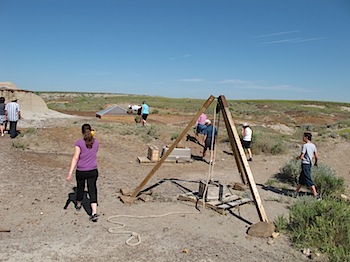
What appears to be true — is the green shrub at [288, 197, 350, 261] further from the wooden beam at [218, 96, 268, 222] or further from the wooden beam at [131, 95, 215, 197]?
the wooden beam at [131, 95, 215, 197]

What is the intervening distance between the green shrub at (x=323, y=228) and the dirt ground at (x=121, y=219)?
0.83 feet

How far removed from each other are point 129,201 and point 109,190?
1100mm

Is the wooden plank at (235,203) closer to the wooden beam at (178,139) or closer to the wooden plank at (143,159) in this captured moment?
the wooden beam at (178,139)

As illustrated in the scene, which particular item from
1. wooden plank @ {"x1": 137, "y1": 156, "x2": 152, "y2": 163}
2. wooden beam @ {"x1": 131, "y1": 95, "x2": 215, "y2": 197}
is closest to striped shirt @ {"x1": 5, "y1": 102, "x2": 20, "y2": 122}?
wooden plank @ {"x1": 137, "y1": 156, "x2": 152, "y2": 163}

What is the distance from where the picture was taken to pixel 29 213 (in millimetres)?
5715

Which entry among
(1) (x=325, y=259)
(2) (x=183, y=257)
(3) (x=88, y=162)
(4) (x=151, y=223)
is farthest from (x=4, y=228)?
(1) (x=325, y=259)

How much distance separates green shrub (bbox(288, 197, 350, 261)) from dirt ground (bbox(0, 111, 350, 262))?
0.25 meters

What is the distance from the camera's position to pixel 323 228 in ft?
16.0

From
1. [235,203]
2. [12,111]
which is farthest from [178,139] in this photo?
[12,111]

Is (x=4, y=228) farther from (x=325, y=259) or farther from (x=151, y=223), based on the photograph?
(x=325, y=259)

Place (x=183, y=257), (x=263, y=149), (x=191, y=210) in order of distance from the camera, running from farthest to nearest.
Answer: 1. (x=263, y=149)
2. (x=191, y=210)
3. (x=183, y=257)

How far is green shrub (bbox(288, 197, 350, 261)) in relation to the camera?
15.2 feet

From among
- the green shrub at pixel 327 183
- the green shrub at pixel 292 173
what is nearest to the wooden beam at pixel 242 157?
the green shrub at pixel 327 183

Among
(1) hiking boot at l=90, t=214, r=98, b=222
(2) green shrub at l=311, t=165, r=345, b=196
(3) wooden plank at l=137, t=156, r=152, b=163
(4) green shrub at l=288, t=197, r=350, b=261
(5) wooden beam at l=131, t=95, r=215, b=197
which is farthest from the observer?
(3) wooden plank at l=137, t=156, r=152, b=163
